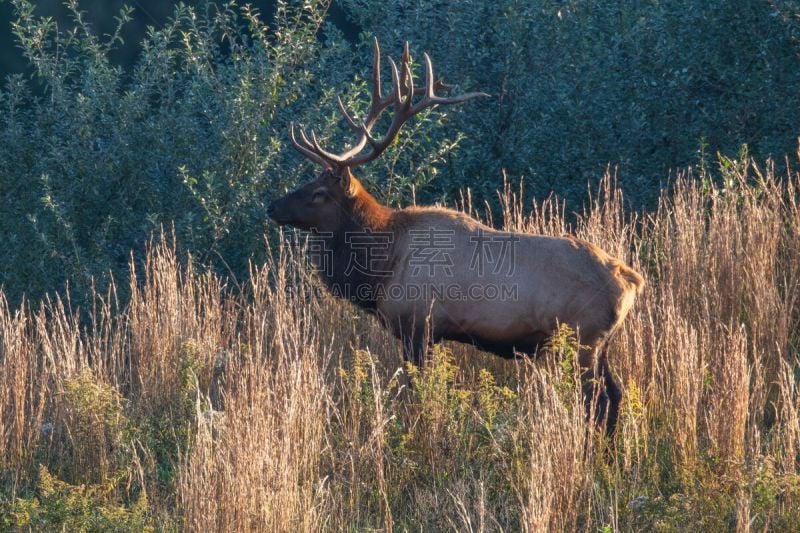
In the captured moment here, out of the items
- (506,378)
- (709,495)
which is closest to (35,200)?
(506,378)

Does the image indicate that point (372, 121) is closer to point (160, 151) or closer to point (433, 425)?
point (433, 425)

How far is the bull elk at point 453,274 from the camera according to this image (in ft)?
21.0

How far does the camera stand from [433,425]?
5.94 meters

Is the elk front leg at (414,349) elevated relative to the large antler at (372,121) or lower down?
lower down

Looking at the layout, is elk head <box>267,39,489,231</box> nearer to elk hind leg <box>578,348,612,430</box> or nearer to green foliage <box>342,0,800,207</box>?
elk hind leg <box>578,348,612,430</box>

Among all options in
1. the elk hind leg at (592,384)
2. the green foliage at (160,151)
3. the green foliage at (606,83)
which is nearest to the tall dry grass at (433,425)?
the elk hind leg at (592,384)

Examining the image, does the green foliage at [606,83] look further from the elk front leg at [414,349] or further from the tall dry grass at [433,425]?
the elk front leg at [414,349]

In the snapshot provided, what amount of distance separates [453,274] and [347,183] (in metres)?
1.20

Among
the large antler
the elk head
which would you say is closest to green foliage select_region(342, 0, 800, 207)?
the large antler

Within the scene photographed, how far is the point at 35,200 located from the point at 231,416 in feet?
21.1

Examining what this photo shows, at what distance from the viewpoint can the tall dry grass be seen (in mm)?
4965

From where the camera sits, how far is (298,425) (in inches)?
215

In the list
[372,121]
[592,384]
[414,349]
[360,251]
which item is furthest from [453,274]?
[372,121]

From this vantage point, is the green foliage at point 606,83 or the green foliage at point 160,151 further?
the green foliage at point 606,83
